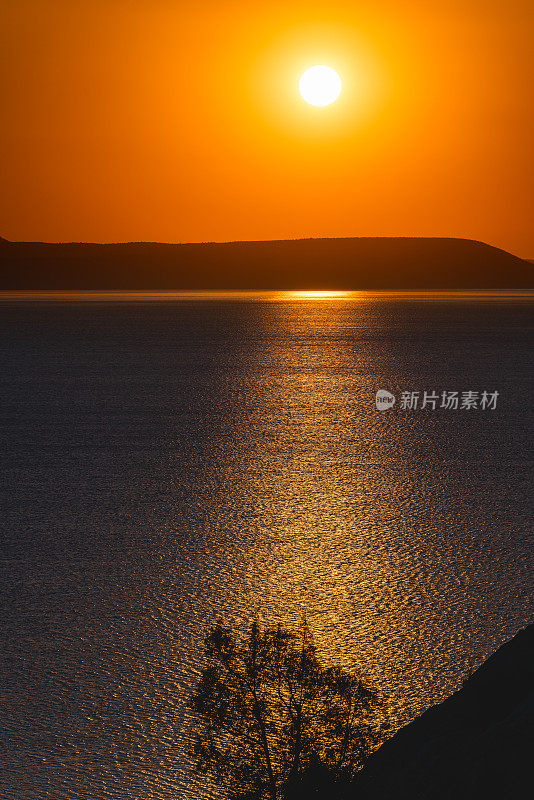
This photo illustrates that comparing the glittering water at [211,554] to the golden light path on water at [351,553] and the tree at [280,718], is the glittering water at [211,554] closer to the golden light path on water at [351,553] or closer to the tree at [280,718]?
the golden light path on water at [351,553]

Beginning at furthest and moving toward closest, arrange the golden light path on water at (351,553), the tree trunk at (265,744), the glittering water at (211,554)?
the golden light path on water at (351,553), the glittering water at (211,554), the tree trunk at (265,744)

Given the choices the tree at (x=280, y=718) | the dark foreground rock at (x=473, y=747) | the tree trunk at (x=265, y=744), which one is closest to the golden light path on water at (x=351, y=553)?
the tree at (x=280, y=718)

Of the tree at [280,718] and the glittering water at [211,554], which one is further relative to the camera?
the glittering water at [211,554]

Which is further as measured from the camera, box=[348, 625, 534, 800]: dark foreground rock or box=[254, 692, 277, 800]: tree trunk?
box=[254, 692, 277, 800]: tree trunk

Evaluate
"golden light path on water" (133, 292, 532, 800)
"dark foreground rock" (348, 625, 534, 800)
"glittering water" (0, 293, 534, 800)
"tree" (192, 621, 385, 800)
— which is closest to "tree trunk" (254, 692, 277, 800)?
"tree" (192, 621, 385, 800)

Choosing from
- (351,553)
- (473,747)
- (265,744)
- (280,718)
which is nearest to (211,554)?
(351,553)

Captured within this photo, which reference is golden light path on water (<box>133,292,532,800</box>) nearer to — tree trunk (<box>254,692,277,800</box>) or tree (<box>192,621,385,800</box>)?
tree (<box>192,621,385,800</box>)

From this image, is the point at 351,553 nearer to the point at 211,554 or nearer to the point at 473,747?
the point at 211,554

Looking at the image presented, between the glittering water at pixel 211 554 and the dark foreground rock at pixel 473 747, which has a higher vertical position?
the glittering water at pixel 211 554
